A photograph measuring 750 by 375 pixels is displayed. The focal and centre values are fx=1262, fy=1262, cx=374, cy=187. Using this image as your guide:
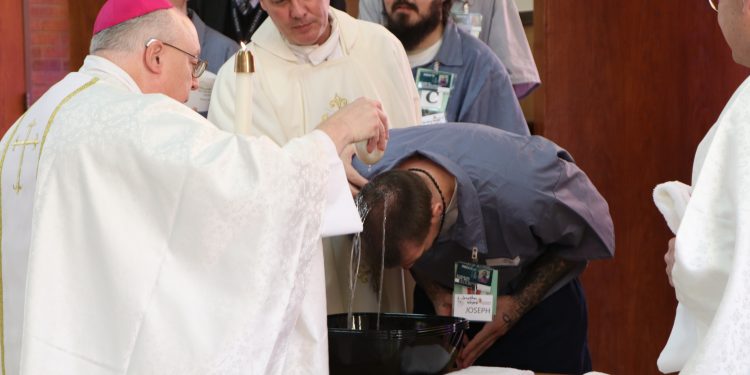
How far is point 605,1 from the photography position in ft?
18.8

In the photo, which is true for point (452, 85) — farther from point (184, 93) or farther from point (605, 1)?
point (184, 93)

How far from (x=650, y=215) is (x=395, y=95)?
2.02 meters

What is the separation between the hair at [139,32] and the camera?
291cm

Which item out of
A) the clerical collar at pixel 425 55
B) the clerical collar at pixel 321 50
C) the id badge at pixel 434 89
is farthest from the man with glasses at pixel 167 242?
the clerical collar at pixel 425 55

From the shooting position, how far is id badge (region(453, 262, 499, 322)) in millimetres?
3596

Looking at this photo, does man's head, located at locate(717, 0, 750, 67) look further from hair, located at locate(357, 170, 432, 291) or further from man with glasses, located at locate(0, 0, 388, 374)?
hair, located at locate(357, 170, 432, 291)

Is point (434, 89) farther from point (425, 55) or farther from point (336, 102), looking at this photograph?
point (336, 102)

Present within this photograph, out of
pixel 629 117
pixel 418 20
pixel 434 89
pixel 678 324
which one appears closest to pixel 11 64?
pixel 418 20

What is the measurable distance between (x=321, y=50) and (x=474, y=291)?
1.15 meters

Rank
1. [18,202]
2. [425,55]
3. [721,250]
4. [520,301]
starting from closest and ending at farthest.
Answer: [721,250]
[18,202]
[520,301]
[425,55]

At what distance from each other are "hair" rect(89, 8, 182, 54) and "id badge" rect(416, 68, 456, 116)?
212cm

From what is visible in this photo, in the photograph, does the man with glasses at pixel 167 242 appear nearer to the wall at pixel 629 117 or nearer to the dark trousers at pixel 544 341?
the dark trousers at pixel 544 341

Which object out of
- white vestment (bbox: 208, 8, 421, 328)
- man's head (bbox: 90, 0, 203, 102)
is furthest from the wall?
man's head (bbox: 90, 0, 203, 102)

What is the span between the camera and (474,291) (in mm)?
3625
